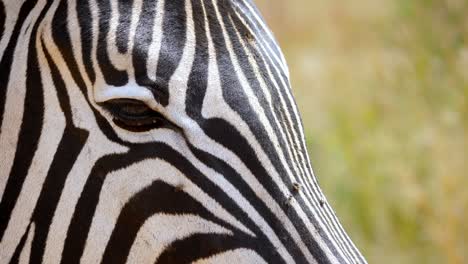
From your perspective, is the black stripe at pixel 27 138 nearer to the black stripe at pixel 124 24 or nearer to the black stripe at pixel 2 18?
the black stripe at pixel 2 18

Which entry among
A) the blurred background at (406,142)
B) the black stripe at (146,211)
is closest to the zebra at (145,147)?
the black stripe at (146,211)

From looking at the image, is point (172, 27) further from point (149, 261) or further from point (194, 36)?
point (149, 261)

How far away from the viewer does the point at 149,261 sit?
2168 millimetres

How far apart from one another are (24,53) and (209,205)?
66 centimetres

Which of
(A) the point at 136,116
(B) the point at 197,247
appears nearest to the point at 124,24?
(A) the point at 136,116

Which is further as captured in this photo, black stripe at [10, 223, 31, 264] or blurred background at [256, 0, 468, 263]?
blurred background at [256, 0, 468, 263]

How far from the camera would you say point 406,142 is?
27.0 feet

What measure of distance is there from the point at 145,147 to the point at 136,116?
0.08 metres

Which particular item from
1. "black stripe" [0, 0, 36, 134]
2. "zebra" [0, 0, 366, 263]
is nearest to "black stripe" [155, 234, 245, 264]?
"zebra" [0, 0, 366, 263]

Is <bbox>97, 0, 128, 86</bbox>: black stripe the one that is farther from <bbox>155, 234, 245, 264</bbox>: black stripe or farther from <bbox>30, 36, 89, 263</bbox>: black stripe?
→ <bbox>155, 234, 245, 264</bbox>: black stripe

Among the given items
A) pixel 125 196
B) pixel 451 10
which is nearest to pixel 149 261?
pixel 125 196

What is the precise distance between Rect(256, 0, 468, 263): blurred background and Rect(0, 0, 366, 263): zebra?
4702mm

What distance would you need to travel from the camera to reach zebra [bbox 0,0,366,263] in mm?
2152

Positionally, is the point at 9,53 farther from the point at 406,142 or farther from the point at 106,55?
the point at 406,142
